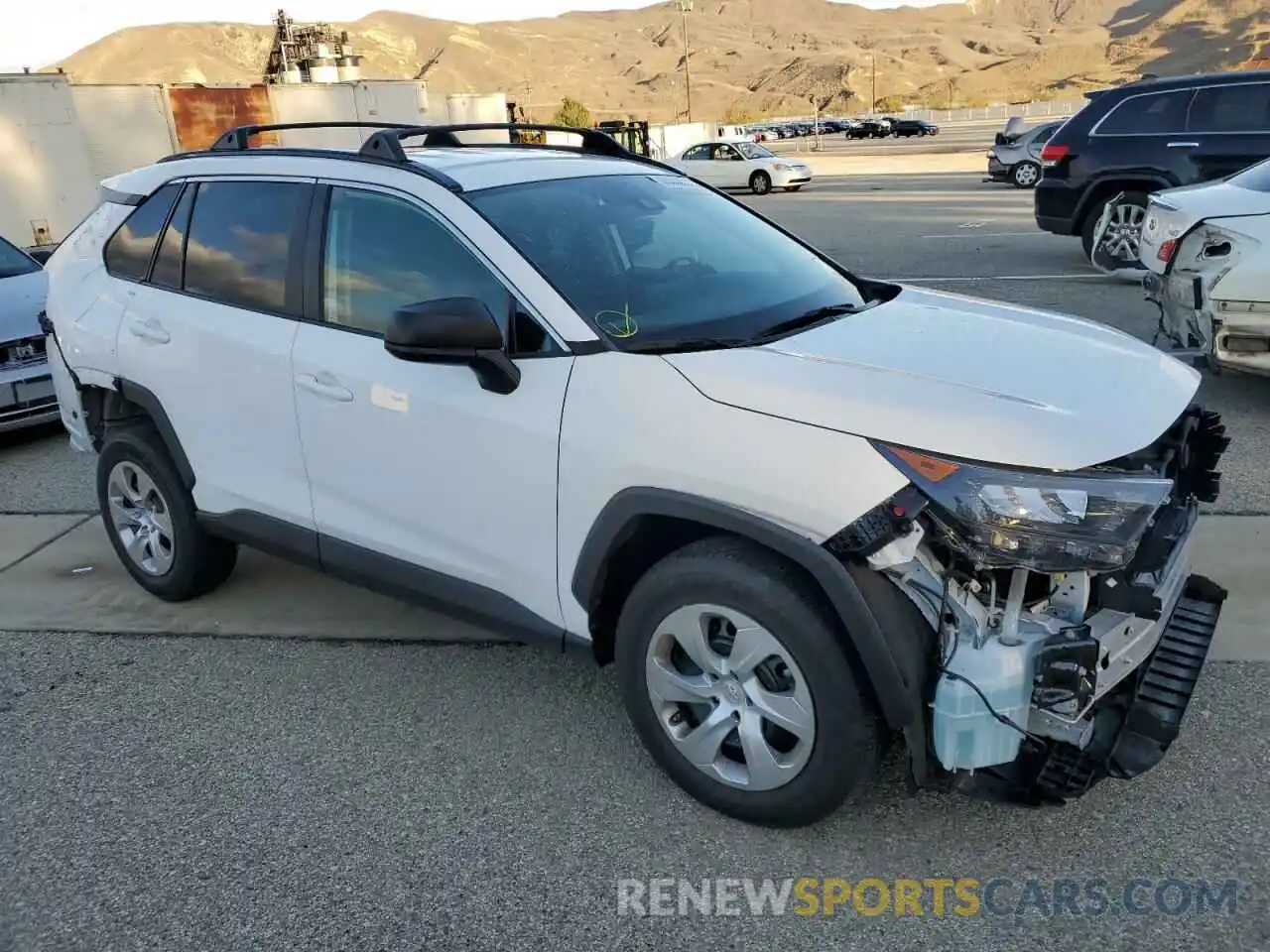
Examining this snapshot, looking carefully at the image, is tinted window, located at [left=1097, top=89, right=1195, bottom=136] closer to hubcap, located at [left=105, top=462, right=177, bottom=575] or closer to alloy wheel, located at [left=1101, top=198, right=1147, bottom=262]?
alloy wheel, located at [left=1101, top=198, right=1147, bottom=262]

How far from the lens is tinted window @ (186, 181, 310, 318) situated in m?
3.70

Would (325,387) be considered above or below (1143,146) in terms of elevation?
above

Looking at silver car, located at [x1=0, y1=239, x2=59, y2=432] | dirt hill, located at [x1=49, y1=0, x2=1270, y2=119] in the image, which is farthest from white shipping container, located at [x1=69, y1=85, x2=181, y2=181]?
dirt hill, located at [x1=49, y1=0, x2=1270, y2=119]

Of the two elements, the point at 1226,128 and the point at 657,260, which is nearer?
the point at 657,260

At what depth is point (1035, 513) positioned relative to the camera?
2.40m

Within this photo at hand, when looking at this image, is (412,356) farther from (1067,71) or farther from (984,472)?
(1067,71)

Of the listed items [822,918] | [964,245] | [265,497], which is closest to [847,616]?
[822,918]

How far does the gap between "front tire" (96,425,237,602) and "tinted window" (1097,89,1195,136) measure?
9619mm

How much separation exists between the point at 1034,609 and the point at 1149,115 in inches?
380

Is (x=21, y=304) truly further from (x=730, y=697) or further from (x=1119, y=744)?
(x=1119, y=744)

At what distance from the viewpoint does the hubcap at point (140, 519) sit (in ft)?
14.4

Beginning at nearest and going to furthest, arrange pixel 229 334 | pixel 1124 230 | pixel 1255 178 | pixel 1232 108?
1. pixel 229 334
2. pixel 1255 178
3. pixel 1232 108
4. pixel 1124 230

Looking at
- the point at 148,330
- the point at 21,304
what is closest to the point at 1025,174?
the point at 21,304

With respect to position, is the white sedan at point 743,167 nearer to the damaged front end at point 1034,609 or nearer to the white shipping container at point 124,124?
the white shipping container at point 124,124
